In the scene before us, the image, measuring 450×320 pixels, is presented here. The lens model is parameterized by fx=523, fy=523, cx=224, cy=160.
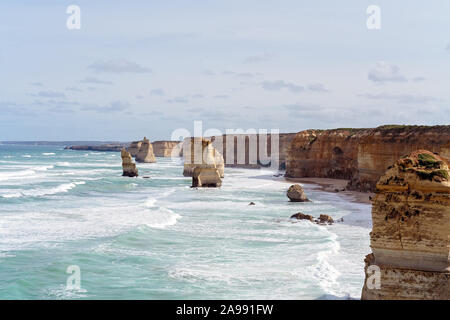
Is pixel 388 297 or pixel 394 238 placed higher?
pixel 394 238

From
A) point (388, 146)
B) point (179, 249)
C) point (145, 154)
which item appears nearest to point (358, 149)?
point (388, 146)

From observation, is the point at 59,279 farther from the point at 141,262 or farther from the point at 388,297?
the point at 388,297

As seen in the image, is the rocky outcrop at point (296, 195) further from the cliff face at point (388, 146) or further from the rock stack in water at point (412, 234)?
the rock stack in water at point (412, 234)

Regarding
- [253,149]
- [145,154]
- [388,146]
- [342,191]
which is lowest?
[342,191]

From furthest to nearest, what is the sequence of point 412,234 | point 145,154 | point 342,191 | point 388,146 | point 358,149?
1. point 145,154
2. point 358,149
3. point 342,191
4. point 388,146
5. point 412,234

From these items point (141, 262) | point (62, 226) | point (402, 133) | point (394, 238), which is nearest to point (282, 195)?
point (402, 133)

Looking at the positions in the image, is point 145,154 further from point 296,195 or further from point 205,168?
point 296,195

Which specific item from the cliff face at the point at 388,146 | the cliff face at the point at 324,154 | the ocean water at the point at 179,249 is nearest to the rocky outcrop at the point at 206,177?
the ocean water at the point at 179,249
